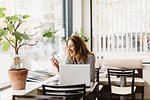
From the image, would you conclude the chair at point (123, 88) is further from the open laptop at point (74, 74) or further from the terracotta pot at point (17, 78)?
the terracotta pot at point (17, 78)

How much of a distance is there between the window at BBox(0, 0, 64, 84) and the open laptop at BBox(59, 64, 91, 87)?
744 mm

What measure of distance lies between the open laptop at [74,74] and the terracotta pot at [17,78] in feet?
1.36

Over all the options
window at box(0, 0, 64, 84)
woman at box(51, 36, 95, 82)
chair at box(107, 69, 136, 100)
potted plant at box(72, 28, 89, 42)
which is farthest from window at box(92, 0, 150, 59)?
woman at box(51, 36, 95, 82)

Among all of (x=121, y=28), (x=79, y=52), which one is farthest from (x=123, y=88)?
(x=121, y=28)

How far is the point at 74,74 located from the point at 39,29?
171 centimetres

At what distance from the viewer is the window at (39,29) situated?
2.99m

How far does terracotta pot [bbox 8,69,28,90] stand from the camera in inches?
95.7

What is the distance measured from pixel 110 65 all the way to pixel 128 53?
0.71 m

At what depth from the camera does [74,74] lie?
2.48 meters

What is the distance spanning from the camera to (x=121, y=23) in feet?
18.3

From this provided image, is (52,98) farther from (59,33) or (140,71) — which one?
(140,71)

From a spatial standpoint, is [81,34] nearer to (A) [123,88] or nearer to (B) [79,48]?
(A) [123,88]

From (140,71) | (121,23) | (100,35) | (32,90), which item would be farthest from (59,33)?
(32,90)

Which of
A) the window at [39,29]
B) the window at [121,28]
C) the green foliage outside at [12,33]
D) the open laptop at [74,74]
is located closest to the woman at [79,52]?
the window at [39,29]
